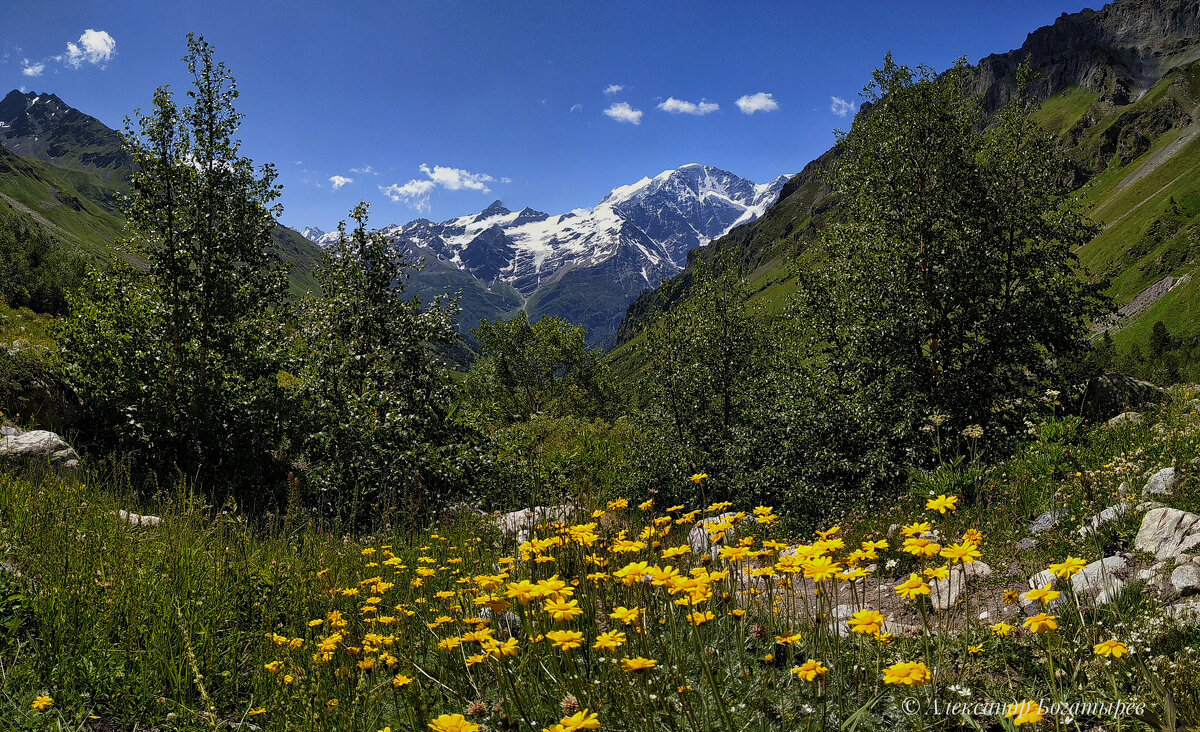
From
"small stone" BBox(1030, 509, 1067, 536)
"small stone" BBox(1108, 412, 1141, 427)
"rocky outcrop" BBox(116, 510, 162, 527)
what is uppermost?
"rocky outcrop" BBox(116, 510, 162, 527)

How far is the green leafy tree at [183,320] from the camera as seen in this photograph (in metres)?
9.18

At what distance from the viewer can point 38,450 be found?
7.14 meters

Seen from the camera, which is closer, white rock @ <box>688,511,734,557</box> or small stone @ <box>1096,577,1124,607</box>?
white rock @ <box>688,511,734,557</box>

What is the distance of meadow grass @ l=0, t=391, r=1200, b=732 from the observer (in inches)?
99.7

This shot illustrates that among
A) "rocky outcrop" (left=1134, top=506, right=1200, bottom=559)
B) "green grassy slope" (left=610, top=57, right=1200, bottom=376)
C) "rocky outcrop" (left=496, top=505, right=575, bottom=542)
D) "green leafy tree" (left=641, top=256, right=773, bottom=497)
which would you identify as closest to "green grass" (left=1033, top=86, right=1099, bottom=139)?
"green grassy slope" (left=610, top=57, right=1200, bottom=376)

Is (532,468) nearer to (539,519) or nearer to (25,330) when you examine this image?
(539,519)

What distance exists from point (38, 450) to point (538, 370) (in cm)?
3857

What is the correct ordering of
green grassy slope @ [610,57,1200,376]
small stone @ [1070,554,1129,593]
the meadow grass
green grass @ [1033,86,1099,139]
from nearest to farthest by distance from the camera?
the meadow grass → small stone @ [1070,554,1129,593] → green grassy slope @ [610,57,1200,376] → green grass @ [1033,86,1099,139]

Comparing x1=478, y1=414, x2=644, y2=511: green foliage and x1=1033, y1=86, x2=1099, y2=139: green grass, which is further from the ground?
x1=1033, y1=86, x2=1099, y2=139: green grass

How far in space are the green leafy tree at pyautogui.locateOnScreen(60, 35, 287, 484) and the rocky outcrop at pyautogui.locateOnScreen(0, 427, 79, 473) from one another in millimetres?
1495

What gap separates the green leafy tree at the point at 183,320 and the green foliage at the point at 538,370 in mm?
29578

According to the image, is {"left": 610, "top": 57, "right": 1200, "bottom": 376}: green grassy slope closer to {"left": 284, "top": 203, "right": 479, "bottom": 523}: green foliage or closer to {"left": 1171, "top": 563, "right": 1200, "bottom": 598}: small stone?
{"left": 284, "top": 203, "right": 479, "bottom": 523}: green foliage

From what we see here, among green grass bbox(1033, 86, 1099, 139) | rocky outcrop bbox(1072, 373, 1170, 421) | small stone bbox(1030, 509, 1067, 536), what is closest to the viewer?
small stone bbox(1030, 509, 1067, 536)

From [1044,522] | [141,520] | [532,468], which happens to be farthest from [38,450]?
[1044,522]
